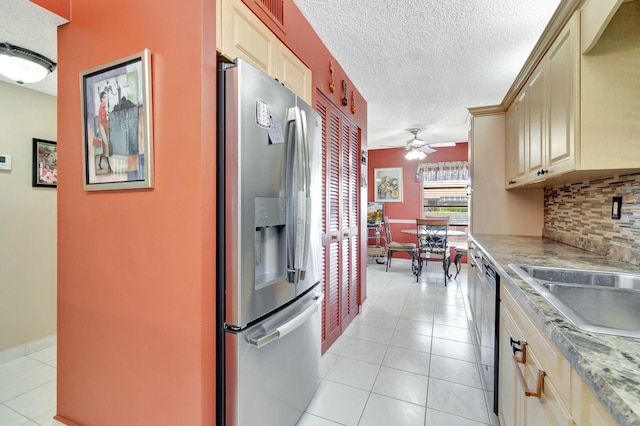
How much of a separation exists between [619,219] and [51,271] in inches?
160

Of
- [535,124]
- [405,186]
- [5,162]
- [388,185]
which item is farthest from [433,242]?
[5,162]

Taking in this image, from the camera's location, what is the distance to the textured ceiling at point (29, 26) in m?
1.38

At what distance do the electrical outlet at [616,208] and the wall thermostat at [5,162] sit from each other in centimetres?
408

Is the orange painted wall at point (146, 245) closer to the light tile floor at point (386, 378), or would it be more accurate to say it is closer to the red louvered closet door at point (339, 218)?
the light tile floor at point (386, 378)

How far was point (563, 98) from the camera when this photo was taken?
1512 mm

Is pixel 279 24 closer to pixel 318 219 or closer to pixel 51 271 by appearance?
pixel 318 219

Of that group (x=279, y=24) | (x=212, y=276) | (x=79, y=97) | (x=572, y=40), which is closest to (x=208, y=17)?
(x=279, y=24)

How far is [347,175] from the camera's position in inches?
110

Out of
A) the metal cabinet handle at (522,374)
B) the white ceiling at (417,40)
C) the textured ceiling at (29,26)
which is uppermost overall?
the white ceiling at (417,40)

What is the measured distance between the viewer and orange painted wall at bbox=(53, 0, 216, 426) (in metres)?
1.12

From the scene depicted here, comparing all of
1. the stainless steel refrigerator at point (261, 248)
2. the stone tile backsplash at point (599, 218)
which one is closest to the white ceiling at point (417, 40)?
the stainless steel refrigerator at point (261, 248)

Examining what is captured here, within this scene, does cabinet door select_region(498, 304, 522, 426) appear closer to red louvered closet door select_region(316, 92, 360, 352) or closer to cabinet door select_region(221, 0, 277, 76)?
red louvered closet door select_region(316, 92, 360, 352)

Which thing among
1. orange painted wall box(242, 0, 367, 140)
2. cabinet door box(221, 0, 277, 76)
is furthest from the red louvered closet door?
cabinet door box(221, 0, 277, 76)

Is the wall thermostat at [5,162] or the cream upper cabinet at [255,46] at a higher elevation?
the cream upper cabinet at [255,46]
